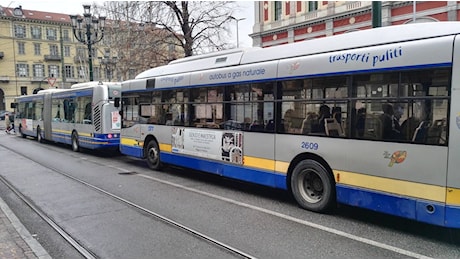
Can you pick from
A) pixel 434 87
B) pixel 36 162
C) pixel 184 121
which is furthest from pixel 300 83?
pixel 36 162

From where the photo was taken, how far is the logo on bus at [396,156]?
17.6ft

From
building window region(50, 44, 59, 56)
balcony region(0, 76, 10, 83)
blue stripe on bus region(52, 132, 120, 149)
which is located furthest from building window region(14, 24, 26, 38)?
blue stripe on bus region(52, 132, 120, 149)

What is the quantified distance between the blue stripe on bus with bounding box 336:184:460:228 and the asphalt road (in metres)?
0.33

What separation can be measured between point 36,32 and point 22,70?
→ 8727mm

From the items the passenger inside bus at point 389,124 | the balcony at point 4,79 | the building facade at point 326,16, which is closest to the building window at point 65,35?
the balcony at point 4,79

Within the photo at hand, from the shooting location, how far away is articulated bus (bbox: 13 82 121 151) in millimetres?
14469

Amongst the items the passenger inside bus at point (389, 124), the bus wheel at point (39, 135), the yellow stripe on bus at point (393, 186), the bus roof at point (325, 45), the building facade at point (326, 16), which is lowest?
the bus wheel at point (39, 135)

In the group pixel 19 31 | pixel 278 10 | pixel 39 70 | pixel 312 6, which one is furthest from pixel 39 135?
pixel 19 31

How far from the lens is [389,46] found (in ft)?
18.3

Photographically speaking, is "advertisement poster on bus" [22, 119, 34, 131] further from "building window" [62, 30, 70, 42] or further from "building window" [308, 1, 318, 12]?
"building window" [62, 30, 70, 42]

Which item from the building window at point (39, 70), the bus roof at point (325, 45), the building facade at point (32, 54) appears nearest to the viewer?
the bus roof at point (325, 45)

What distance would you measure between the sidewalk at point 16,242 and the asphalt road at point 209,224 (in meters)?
0.13

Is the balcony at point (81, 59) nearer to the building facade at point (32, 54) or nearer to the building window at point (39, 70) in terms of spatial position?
the building facade at point (32, 54)

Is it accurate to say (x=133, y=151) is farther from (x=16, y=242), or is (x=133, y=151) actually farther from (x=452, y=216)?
(x=452, y=216)
